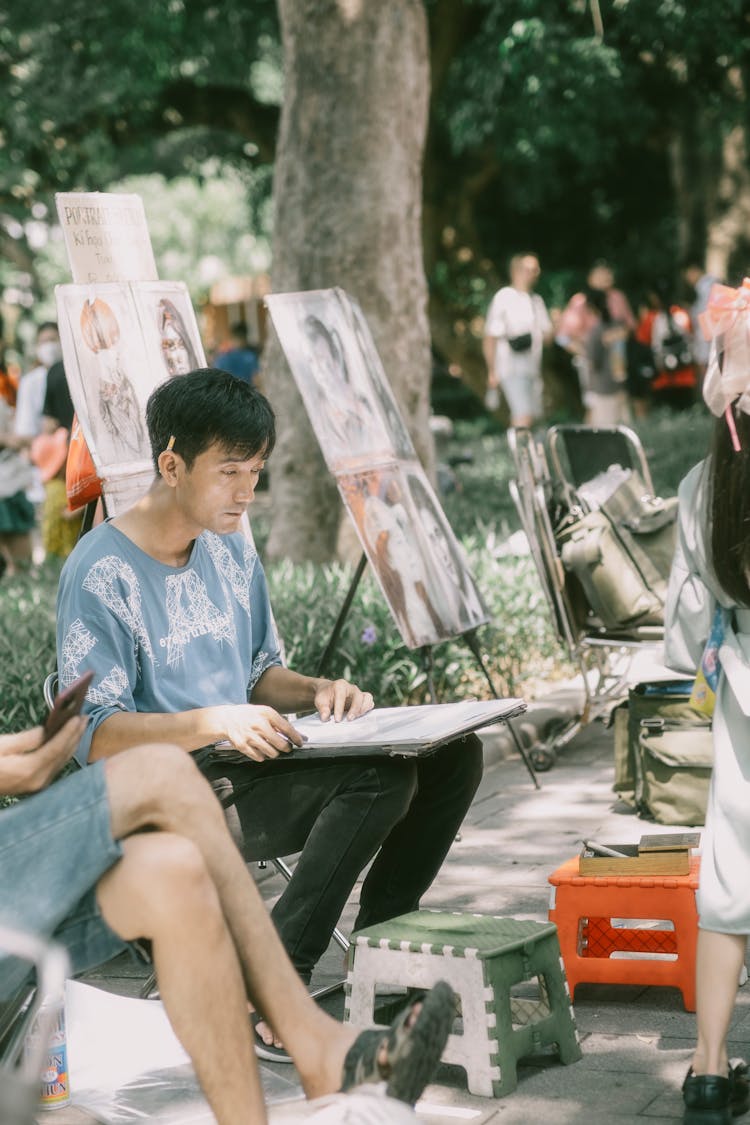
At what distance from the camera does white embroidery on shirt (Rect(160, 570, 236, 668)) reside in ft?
12.6

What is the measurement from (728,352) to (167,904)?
1.62 meters

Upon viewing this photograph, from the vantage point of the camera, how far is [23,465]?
11602 mm

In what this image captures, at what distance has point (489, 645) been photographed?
7805 millimetres

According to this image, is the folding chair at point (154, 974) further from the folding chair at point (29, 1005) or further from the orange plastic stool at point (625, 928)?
the folding chair at point (29, 1005)

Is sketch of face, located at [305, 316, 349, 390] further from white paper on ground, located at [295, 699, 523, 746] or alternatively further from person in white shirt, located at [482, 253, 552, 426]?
person in white shirt, located at [482, 253, 552, 426]

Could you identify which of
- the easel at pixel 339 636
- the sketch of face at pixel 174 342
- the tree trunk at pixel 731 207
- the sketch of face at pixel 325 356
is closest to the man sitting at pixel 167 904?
the sketch of face at pixel 174 342

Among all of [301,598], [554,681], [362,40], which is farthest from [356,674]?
[362,40]

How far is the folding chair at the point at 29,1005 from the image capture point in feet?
8.36

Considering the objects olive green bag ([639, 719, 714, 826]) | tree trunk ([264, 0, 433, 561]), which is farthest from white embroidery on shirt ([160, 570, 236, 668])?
tree trunk ([264, 0, 433, 561])

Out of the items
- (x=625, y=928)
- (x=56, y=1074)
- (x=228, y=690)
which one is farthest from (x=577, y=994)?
(x=56, y=1074)

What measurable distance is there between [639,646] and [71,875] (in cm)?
414

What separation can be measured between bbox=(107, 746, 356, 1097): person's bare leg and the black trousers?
0.63 m

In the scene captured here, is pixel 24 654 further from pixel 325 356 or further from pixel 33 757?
pixel 33 757

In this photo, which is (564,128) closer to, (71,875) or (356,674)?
(356,674)
